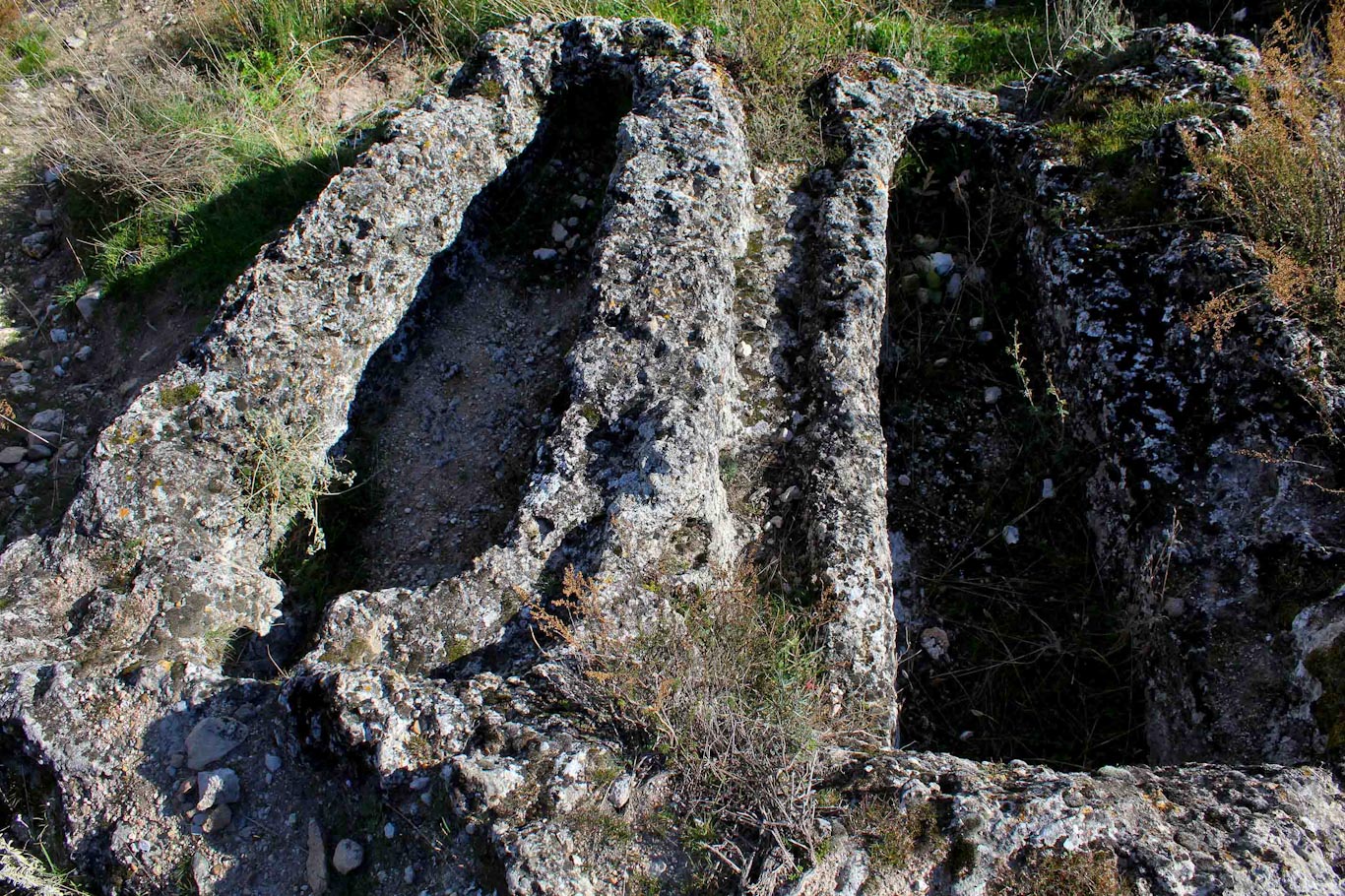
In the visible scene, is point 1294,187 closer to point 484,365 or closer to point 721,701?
point 721,701

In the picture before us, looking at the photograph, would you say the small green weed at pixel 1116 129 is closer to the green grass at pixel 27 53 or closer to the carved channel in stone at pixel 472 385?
the carved channel in stone at pixel 472 385

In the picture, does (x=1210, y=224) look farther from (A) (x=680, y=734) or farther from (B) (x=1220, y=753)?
(A) (x=680, y=734)

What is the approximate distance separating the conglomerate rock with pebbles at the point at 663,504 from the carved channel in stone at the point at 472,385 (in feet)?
0.07

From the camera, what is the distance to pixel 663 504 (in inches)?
125

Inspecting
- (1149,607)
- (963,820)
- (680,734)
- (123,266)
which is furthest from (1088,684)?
(123,266)

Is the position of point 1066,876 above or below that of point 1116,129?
below

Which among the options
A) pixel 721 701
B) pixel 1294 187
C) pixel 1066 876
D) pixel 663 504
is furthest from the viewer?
pixel 1294 187

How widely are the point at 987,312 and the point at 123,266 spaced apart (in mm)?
5315

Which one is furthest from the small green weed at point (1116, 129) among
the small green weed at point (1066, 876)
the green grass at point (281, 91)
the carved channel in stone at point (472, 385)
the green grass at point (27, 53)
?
the green grass at point (27, 53)

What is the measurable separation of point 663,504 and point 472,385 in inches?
68.9

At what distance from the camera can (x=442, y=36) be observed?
6762mm

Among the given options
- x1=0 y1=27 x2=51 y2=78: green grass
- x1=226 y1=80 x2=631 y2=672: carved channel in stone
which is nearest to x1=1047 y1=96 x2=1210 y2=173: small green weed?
x1=226 y1=80 x2=631 y2=672: carved channel in stone

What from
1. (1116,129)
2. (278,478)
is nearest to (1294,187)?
(1116,129)

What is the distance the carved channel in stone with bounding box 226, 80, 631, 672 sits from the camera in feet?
12.5
